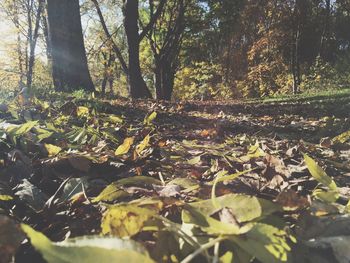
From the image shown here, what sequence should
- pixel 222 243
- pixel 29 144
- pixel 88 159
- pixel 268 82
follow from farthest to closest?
pixel 268 82 < pixel 29 144 < pixel 88 159 < pixel 222 243

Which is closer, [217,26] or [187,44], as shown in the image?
[217,26]

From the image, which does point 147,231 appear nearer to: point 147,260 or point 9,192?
point 147,260

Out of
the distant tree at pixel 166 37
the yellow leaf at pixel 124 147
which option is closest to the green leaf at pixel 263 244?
the yellow leaf at pixel 124 147

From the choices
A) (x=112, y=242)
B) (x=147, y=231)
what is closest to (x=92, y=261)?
(x=112, y=242)

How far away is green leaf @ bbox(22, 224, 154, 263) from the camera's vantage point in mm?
438

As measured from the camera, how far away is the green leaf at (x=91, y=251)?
17.2 inches

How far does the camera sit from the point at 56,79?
778 centimetres

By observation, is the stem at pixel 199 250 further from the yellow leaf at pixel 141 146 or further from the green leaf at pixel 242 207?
the yellow leaf at pixel 141 146

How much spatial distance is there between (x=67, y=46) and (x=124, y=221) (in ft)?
24.4

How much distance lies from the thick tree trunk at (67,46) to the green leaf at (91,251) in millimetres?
7188

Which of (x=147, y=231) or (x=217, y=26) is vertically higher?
(x=217, y=26)

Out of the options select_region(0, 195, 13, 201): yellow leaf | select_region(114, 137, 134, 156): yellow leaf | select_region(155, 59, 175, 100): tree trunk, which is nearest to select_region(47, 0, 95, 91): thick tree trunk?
select_region(114, 137, 134, 156): yellow leaf

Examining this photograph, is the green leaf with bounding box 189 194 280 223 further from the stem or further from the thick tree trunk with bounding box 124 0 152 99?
the thick tree trunk with bounding box 124 0 152 99

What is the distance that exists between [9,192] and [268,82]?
30.6 meters
